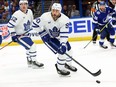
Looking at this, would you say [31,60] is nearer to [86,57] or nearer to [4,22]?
[86,57]

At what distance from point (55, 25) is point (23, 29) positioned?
1078mm

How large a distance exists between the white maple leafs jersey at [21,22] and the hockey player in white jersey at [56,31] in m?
0.66

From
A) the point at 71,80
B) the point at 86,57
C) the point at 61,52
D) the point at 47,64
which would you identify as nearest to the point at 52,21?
the point at 61,52

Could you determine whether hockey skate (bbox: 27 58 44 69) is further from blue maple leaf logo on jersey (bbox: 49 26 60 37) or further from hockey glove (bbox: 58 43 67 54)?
hockey glove (bbox: 58 43 67 54)

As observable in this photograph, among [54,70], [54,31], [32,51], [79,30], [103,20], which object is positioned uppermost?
[54,31]

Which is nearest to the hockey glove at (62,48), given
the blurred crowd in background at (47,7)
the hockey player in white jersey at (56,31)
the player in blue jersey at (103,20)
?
the hockey player in white jersey at (56,31)

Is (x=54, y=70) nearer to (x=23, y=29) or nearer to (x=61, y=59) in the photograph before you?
(x=61, y=59)

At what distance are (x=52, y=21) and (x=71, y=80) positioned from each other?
2.74 ft

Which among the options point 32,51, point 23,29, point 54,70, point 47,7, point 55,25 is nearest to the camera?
point 55,25

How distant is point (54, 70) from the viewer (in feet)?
17.1

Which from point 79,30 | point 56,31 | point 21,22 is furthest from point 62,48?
point 79,30

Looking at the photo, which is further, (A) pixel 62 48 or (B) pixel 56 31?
(B) pixel 56 31

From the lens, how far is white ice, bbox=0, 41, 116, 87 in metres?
4.32

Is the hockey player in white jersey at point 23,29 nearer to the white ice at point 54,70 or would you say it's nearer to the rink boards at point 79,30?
the white ice at point 54,70
